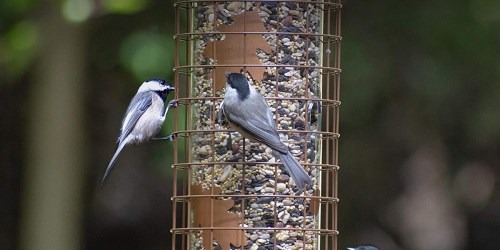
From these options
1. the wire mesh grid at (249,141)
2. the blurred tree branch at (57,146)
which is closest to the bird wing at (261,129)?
the wire mesh grid at (249,141)

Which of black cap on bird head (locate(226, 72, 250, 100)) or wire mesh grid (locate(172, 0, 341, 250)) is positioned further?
wire mesh grid (locate(172, 0, 341, 250))

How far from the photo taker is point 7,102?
1405 centimetres

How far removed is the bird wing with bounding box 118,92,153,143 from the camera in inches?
347

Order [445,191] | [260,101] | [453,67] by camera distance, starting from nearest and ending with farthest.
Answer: [260,101], [453,67], [445,191]

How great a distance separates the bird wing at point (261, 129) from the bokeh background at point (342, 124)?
3.60m

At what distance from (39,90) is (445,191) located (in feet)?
15.4

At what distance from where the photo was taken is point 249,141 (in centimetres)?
789

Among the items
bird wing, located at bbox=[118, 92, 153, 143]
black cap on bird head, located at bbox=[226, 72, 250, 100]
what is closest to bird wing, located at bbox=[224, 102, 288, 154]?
black cap on bird head, located at bbox=[226, 72, 250, 100]

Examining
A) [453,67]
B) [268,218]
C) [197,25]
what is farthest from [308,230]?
[453,67]

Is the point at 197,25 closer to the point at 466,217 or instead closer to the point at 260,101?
the point at 260,101

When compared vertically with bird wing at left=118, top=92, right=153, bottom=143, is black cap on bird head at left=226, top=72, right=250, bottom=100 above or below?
above

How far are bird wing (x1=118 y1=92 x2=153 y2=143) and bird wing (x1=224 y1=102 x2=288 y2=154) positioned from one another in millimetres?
1374

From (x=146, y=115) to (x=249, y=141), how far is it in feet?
3.79

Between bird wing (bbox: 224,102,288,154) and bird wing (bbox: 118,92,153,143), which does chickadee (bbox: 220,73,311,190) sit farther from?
bird wing (bbox: 118,92,153,143)
